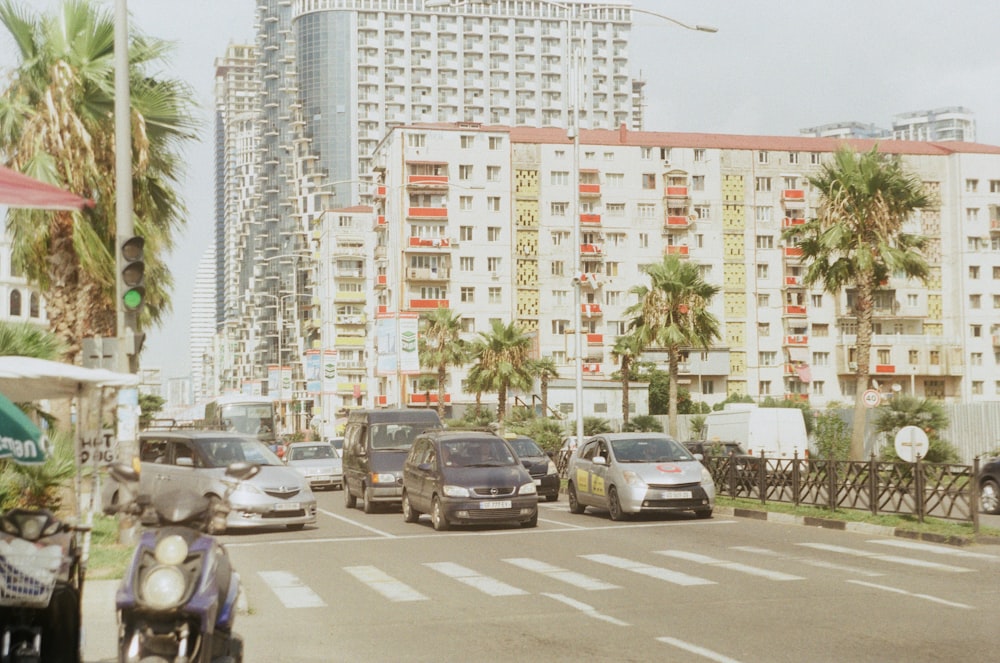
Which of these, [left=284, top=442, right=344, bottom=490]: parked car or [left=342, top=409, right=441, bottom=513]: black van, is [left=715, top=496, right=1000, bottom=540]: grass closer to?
[left=342, top=409, right=441, bottom=513]: black van

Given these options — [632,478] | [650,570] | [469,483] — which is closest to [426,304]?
[632,478]

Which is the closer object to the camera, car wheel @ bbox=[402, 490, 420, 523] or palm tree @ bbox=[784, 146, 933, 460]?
car wheel @ bbox=[402, 490, 420, 523]

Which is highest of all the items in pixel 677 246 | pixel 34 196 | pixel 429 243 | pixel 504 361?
pixel 677 246

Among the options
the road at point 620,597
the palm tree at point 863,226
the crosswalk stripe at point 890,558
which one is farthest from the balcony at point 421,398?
the crosswalk stripe at point 890,558

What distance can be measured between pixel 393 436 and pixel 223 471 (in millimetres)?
6169

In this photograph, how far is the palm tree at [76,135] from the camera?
64.6ft

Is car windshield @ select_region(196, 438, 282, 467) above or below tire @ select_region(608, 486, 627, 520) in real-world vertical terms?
above

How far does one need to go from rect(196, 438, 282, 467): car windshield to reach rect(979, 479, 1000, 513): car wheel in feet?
46.0

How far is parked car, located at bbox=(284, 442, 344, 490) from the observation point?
123 ft

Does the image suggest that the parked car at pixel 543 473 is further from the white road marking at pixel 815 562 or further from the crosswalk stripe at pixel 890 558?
the white road marking at pixel 815 562

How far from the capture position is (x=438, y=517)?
21375mm

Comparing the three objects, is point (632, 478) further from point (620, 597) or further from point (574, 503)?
point (620, 597)

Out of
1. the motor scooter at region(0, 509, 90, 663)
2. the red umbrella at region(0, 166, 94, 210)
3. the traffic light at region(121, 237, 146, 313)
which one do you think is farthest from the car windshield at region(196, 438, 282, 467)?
the red umbrella at region(0, 166, 94, 210)

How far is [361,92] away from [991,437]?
122 meters
